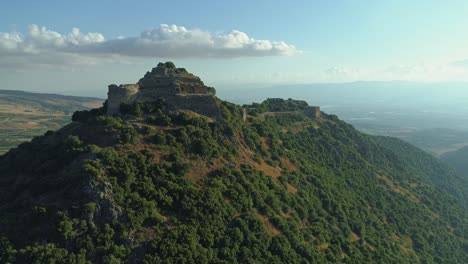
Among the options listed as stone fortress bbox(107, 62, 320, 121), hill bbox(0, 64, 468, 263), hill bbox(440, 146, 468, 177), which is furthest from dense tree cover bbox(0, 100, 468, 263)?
hill bbox(440, 146, 468, 177)

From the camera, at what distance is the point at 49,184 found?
35188 mm

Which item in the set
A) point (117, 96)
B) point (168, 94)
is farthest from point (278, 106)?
point (117, 96)

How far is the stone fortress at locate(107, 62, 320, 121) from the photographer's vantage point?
49438mm

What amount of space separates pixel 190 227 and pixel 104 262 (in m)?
7.89

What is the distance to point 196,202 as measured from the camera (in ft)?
120

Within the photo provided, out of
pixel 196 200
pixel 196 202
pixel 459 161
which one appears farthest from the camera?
pixel 459 161

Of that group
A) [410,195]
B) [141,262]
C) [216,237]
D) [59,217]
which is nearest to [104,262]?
[141,262]

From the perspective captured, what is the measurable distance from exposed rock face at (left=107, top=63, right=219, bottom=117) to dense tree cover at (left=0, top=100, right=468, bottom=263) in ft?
6.51

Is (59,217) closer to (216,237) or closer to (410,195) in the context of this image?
(216,237)

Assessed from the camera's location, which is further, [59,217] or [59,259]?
[59,217]

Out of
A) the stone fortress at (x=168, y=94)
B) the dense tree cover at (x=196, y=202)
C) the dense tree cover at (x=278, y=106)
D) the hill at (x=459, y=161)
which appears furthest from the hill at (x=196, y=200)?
the hill at (x=459, y=161)

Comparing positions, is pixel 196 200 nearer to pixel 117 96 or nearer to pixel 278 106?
pixel 117 96

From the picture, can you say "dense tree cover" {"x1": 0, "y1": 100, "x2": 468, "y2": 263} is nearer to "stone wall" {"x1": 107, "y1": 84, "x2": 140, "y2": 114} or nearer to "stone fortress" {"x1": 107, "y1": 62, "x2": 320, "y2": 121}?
"stone wall" {"x1": 107, "y1": 84, "x2": 140, "y2": 114}

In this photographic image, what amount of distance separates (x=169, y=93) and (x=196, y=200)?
1961 centimetres
